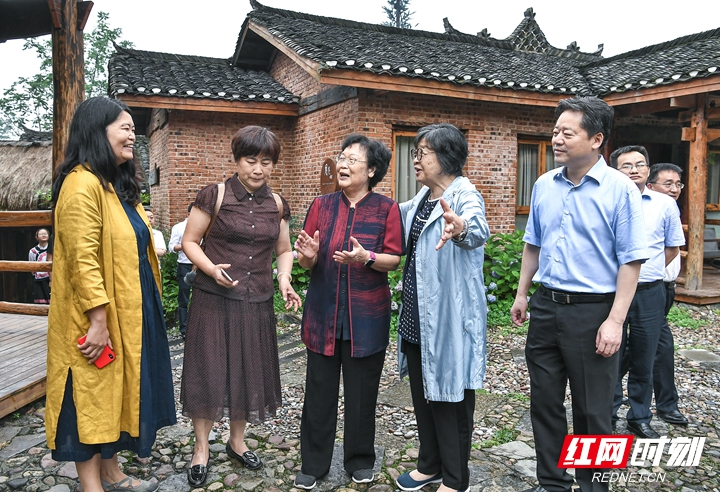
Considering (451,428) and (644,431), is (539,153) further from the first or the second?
(451,428)

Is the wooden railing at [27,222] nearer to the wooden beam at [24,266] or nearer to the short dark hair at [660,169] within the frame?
the wooden beam at [24,266]

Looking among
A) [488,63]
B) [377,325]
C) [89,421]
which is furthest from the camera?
[488,63]

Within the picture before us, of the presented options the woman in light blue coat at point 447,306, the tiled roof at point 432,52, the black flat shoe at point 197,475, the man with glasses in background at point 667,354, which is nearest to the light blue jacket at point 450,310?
the woman in light blue coat at point 447,306

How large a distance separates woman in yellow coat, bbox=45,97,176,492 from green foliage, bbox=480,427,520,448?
80.1 inches

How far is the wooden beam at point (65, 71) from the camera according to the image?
4363 mm

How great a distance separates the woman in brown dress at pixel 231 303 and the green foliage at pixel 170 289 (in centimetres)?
460

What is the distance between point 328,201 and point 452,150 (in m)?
0.72

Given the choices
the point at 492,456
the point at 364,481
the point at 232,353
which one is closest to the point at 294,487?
the point at 364,481

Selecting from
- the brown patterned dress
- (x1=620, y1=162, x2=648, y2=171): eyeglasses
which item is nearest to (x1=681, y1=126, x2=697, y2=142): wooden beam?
(x1=620, y1=162, x2=648, y2=171): eyeglasses

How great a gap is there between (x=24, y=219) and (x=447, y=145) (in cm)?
389

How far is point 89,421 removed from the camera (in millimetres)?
2402

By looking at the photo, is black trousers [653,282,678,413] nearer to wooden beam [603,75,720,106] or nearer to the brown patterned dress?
the brown patterned dress

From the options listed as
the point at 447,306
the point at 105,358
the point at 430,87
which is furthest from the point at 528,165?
the point at 105,358

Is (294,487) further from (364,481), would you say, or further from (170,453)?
(170,453)
